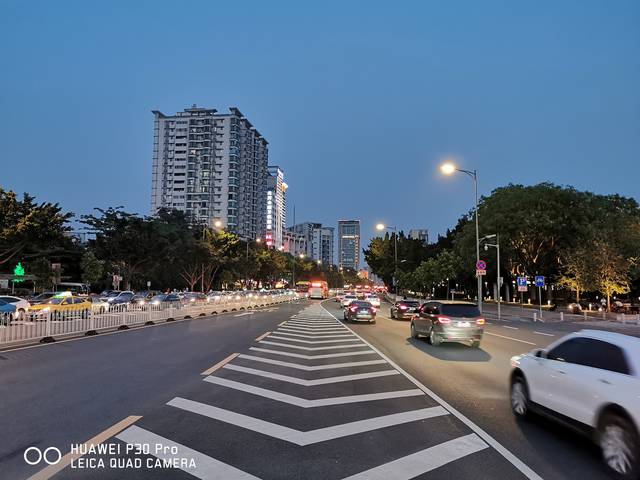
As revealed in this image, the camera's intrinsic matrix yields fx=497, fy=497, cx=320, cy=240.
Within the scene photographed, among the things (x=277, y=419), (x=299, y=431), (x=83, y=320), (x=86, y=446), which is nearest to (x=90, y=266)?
(x=83, y=320)

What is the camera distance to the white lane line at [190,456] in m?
5.20

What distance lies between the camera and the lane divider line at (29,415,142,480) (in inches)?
206

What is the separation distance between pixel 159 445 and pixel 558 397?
17.3ft

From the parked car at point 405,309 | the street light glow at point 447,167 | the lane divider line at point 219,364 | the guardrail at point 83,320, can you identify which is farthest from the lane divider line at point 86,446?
the parked car at point 405,309

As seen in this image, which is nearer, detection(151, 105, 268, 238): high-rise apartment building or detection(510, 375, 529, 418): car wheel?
detection(510, 375, 529, 418): car wheel

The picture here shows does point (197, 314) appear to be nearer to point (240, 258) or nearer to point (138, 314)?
point (138, 314)

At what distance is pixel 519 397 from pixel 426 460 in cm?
289

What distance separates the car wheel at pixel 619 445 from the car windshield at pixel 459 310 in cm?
1164

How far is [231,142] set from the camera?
548 ft

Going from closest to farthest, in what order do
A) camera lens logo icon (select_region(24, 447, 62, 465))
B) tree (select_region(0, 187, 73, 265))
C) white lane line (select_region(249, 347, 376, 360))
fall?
camera lens logo icon (select_region(24, 447, 62, 465)), white lane line (select_region(249, 347, 376, 360)), tree (select_region(0, 187, 73, 265))

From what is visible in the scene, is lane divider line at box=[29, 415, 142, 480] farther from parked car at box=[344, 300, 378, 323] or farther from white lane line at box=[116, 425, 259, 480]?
parked car at box=[344, 300, 378, 323]

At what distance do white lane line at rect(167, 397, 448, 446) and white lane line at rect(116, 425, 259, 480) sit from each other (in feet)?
3.61

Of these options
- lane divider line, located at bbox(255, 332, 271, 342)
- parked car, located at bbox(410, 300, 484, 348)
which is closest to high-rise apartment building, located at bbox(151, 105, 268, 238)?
lane divider line, located at bbox(255, 332, 271, 342)

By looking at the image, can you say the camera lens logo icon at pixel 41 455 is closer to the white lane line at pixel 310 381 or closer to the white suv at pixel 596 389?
the white lane line at pixel 310 381
